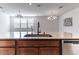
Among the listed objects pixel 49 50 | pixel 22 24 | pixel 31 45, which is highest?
pixel 22 24

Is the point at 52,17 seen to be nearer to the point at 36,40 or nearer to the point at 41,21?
the point at 41,21

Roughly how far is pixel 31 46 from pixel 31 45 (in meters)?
0.02

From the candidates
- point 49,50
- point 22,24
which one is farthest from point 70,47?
point 22,24

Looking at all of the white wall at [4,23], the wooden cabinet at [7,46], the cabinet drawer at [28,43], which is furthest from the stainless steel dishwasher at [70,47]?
the white wall at [4,23]

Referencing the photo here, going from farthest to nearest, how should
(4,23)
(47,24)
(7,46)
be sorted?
(7,46), (47,24), (4,23)

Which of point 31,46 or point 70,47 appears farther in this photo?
point 31,46

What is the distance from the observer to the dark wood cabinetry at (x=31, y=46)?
112 inches

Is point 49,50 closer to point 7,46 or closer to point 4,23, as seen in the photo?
point 7,46

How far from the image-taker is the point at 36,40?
114 inches

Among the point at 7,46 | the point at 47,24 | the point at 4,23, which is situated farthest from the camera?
the point at 7,46

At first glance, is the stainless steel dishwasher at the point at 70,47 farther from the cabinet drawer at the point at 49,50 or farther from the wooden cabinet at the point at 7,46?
the wooden cabinet at the point at 7,46

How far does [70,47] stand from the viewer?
276 cm

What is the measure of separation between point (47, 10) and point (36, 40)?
26.8 inches

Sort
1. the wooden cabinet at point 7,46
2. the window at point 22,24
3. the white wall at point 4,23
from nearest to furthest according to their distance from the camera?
the white wall at point 4,23
the window at point 22,24
the wooden cabinet at point 7,46
